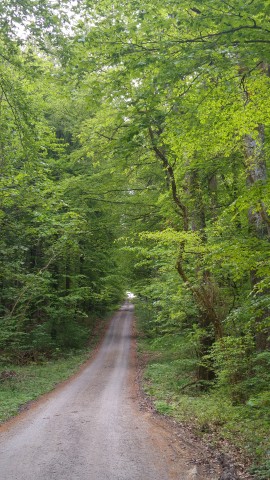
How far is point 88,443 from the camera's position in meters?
7.33

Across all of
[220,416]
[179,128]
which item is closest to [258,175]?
[179,128]

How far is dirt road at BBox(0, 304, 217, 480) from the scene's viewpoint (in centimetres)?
590

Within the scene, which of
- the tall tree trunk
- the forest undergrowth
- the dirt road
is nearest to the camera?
the dirt road

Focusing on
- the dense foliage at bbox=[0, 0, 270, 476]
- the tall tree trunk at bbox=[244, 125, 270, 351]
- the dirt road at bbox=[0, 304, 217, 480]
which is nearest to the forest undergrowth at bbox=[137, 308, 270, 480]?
the dense foliage at bbox=[0, 0, 270, 476]

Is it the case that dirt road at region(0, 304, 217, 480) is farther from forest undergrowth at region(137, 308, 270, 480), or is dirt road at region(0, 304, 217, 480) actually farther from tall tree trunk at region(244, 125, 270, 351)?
tall tree trunk at region(244, 125, 270, 351)

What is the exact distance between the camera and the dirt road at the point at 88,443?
19.4 ft

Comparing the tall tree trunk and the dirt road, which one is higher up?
the tall tree trunk

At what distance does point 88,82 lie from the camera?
18.9ft

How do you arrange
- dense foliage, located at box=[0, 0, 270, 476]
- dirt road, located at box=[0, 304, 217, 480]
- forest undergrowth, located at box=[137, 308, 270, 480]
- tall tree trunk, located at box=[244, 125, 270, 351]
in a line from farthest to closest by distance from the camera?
tall tree trunk, located at box=[244, 125, 270, 351] → forest undergrowth, located at box=[137, 308, 270, 480] → dirt road, located at box=[0, 304, 217, 480] → dense foliage, located at box=[0, 0, 270, 476]

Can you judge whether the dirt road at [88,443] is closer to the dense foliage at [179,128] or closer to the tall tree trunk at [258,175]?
the dense foliage at [179,128]

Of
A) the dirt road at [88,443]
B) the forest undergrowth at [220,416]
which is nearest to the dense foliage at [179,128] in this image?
the forest undergrowth at [220,416]

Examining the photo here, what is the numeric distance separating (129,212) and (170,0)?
42.9 feet

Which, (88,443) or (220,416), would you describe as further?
(220,416)

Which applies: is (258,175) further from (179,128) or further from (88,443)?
(88,443)
